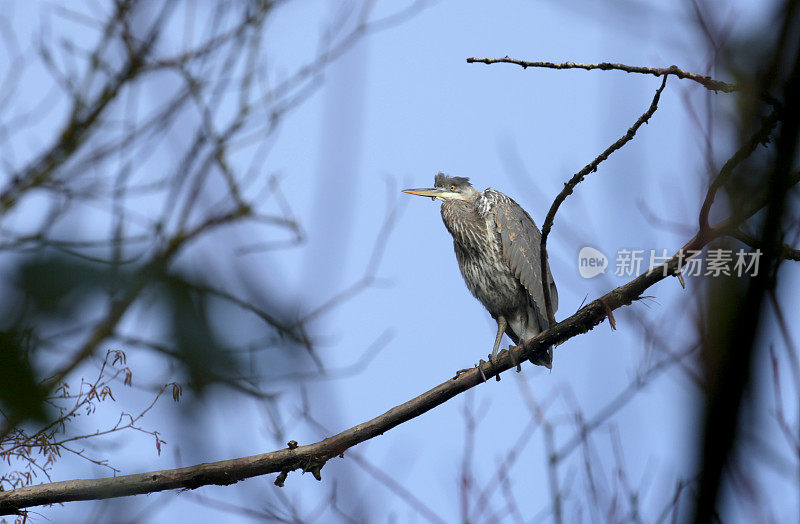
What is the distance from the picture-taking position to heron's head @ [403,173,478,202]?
20.2ft

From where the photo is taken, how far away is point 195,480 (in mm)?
3092

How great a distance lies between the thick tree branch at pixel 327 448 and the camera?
268cm

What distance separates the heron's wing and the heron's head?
559mm

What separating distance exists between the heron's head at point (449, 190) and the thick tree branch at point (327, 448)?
2.20 m

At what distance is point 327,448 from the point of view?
345 centimetres

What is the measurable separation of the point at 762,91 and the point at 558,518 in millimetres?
2066

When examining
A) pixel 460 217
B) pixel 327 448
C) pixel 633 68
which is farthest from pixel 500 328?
pixel 633 68

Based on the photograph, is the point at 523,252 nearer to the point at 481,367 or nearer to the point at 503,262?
the point at 503,262

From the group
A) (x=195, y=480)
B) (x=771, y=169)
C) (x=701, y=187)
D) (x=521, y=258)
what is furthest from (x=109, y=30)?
(x=521, y=258)

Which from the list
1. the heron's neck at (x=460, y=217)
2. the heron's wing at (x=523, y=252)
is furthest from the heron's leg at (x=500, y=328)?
the heron's neck at (x=460, y=217)

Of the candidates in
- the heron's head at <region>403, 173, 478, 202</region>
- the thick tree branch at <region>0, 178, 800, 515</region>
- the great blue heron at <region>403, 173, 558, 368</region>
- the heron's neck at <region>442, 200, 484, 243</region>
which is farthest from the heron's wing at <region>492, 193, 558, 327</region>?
the thick tree branch at <region>0, 178, 800, 515</region>

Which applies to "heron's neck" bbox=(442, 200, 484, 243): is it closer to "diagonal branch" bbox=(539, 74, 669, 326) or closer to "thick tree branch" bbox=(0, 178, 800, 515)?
"thick tree branch" bbox=(0, 178, 800, 515)

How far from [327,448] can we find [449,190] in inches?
125

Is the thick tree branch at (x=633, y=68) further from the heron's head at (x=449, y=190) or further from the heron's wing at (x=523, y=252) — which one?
the heron's head at (x=449, y=190)
